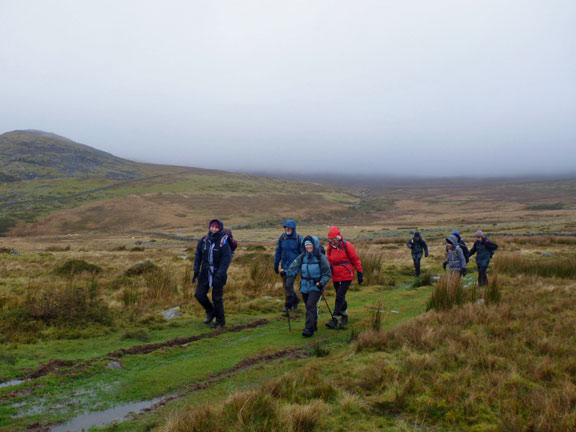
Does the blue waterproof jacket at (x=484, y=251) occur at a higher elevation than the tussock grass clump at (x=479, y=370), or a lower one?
higher

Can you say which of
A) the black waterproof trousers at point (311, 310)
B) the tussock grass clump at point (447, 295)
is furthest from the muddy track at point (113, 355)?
the tussock grass clump at point (447, 295)

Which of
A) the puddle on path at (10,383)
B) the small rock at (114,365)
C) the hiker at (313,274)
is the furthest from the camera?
the hiker at (313,274)

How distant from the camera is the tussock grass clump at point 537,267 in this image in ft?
41.0

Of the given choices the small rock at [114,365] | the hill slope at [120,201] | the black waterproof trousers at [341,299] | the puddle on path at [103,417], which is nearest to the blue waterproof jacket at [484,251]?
the black waterproof trousers at [341,299]

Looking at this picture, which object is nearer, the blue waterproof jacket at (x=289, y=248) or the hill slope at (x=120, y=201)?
the blue waterproof jacket at (x=289, y=248)

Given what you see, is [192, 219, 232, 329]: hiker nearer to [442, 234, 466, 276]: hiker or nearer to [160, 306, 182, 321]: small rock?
[160, 306, 182, 321]: small rock

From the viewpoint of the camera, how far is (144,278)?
13.0 meters

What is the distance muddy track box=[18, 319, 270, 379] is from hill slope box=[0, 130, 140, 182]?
14712 centimetres

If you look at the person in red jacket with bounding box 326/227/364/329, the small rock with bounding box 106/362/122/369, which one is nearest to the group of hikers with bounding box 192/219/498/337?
the person in red jacket with bounding box 326/227/364/329

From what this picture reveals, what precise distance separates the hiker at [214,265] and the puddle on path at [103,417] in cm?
341

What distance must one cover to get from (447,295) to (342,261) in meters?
2.62

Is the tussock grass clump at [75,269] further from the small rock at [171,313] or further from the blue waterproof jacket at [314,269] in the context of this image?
the blue waterproof jacket at [314,269]

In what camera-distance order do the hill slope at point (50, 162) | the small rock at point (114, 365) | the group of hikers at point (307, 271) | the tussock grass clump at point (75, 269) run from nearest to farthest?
the small rock at point (114, 365) < the group of hikers at point (307, 271) < the tussock grass clump at point (75, 269) < the hill slope at point (50, 162)

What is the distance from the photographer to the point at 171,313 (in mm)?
9406
